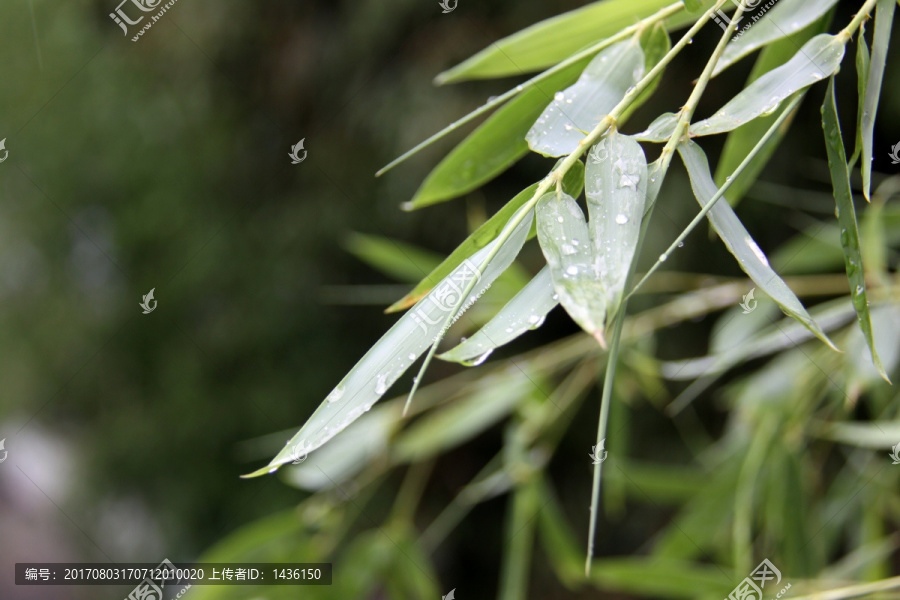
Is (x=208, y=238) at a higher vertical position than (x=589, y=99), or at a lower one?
higher

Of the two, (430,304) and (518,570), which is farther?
(518,570)

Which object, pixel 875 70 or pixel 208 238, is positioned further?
pixel 208 238

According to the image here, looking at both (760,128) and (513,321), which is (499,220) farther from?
(760,128)

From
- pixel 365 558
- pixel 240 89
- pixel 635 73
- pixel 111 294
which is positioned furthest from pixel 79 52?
pixel 635 73

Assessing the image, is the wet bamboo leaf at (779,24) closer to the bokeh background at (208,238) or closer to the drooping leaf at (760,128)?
the drooping leaf at (760,128)

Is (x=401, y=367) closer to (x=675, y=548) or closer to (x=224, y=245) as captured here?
(x=675, y=548)

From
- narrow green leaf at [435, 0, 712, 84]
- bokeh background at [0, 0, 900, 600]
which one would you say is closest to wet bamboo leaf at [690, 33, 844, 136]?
narrow green leaf at [435, 0, 712, 84]

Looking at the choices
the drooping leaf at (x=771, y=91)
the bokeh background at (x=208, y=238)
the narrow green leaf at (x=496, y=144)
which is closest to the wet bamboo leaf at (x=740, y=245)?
the drooping leaf at (x=771, y=91)

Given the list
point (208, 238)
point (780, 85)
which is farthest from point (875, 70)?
point (208, 238)
